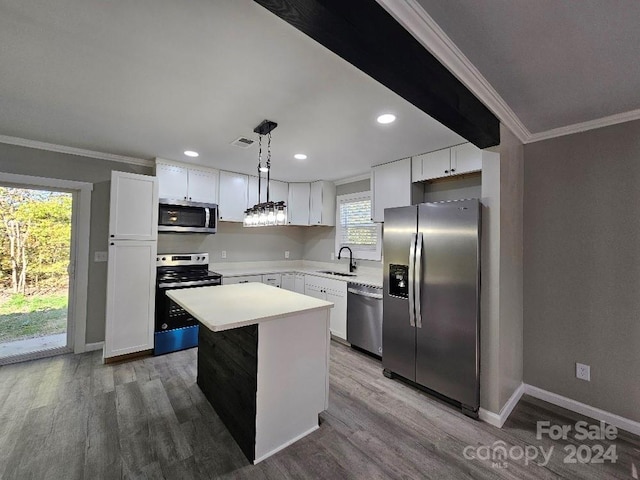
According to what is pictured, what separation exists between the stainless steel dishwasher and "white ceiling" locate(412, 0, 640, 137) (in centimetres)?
223

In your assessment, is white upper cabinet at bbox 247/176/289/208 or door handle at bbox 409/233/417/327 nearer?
door handle at bbox 409/233/417/327

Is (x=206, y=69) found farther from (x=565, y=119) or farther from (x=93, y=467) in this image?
(x=565, y=119)

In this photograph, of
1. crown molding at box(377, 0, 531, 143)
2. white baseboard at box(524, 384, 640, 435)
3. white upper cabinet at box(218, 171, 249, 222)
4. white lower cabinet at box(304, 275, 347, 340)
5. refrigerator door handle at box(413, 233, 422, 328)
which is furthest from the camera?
white upper cabinet at box(218, 171, 249, 222)

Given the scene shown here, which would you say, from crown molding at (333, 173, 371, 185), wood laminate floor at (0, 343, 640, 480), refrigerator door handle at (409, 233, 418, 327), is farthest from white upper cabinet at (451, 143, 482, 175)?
wood laminate floor at (0, 343, 640, 480)

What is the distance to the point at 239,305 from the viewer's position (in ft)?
6.47

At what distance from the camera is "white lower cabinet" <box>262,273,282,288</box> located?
13.9ft

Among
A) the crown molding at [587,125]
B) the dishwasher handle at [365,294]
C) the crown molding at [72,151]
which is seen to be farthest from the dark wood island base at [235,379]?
the crown molding at [587,125]

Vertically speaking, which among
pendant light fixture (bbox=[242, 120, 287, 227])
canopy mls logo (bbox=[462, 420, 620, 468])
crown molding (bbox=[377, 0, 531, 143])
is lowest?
canopy mls logo (bbox=[462, 420, 620, 468])

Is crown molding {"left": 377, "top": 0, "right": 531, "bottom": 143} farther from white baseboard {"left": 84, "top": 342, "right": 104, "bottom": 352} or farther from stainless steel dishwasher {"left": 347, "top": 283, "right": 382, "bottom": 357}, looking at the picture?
white baseboard {"left": 84, "top": 342, "right": 104, "bottom": 352}

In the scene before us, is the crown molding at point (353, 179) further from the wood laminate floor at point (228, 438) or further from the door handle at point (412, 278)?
the wood laminate floor at point (228, 438)

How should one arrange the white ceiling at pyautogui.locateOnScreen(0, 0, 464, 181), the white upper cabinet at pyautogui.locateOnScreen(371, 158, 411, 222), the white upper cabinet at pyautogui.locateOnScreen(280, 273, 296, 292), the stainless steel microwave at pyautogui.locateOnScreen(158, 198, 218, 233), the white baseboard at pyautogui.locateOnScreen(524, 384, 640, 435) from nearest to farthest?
1. the white ceiling at pyautogui.locateOnScreen(0, 0, 464, 181)
2. the white baseboard at pyautogui.locateOnScreen(524, 384, 640, 435)
3. the white upper cabinet at pyautogui.locateOnScreen(371, 158, 411, 222)
4. the stainless steel microwave at pyautogui.locateOnScreen(158, 198, 218, 233)
5. the white upper cabinet at pyautogui.locateOnScreen(280, 273, 296, 292)

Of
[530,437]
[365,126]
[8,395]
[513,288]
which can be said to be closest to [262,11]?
[365,126]

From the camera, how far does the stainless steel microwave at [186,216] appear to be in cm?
351

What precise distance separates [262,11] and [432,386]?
2.94 metres
